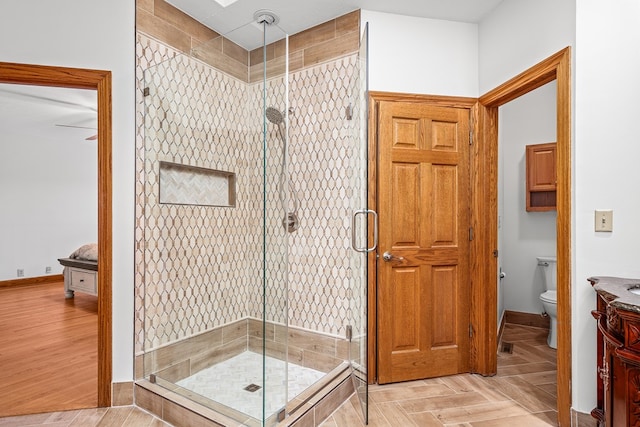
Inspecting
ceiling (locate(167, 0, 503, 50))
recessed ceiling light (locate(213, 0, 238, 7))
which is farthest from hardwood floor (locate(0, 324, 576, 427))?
recessed ceiling light (locate(213, 0, 238, 7))

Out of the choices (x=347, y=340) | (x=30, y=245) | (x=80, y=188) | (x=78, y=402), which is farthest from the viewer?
(x=80, y=188)

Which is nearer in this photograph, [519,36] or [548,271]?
[519,36]

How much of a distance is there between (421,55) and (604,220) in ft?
5.17

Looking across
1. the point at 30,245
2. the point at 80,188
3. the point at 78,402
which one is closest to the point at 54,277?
the point at 30,245

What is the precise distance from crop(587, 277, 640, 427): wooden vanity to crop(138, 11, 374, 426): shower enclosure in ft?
3.79

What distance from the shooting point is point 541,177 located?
12.1 ft

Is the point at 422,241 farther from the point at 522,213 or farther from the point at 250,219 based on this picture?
the point at 522,213

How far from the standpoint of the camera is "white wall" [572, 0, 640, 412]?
1784 mm

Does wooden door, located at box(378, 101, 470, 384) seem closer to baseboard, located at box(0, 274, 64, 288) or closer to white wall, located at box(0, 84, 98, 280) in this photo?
white wall, located at box(0, 84, 98, 280)

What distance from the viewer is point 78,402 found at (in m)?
2.23

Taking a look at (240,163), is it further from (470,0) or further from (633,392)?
(633,392)

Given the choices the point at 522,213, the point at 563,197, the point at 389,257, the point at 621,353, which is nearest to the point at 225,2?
the point at 389,257

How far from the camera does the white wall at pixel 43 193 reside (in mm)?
5836

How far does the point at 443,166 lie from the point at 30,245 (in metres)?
6.85
